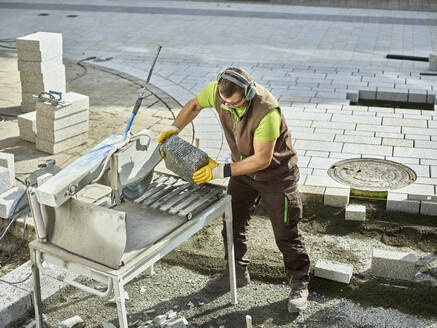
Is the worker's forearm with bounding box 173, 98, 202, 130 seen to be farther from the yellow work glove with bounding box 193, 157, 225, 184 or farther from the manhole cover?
the manhole cover

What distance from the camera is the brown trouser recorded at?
15.6 ft

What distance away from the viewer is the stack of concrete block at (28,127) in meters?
8.05

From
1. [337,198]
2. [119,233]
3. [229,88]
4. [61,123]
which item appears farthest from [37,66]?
[119,233]

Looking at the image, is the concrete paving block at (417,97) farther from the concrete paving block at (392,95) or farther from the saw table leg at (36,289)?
the saw table leg at (36,289)

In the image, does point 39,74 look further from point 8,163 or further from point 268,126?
point 268,126

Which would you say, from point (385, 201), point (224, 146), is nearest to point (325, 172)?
point (385, 201)

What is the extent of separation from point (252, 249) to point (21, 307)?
→ 2174 mm

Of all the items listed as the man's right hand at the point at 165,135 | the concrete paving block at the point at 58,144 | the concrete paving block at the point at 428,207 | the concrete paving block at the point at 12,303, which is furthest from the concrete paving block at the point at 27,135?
the concrete paving block at the point at 428,207

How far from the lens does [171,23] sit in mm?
15836

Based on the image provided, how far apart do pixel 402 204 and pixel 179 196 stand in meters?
2.80

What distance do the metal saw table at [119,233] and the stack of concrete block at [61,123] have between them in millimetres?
3458

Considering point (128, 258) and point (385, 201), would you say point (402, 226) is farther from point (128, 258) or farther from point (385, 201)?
point (128, 258)

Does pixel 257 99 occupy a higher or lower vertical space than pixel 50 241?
higher

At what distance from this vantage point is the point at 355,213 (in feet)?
20.3
